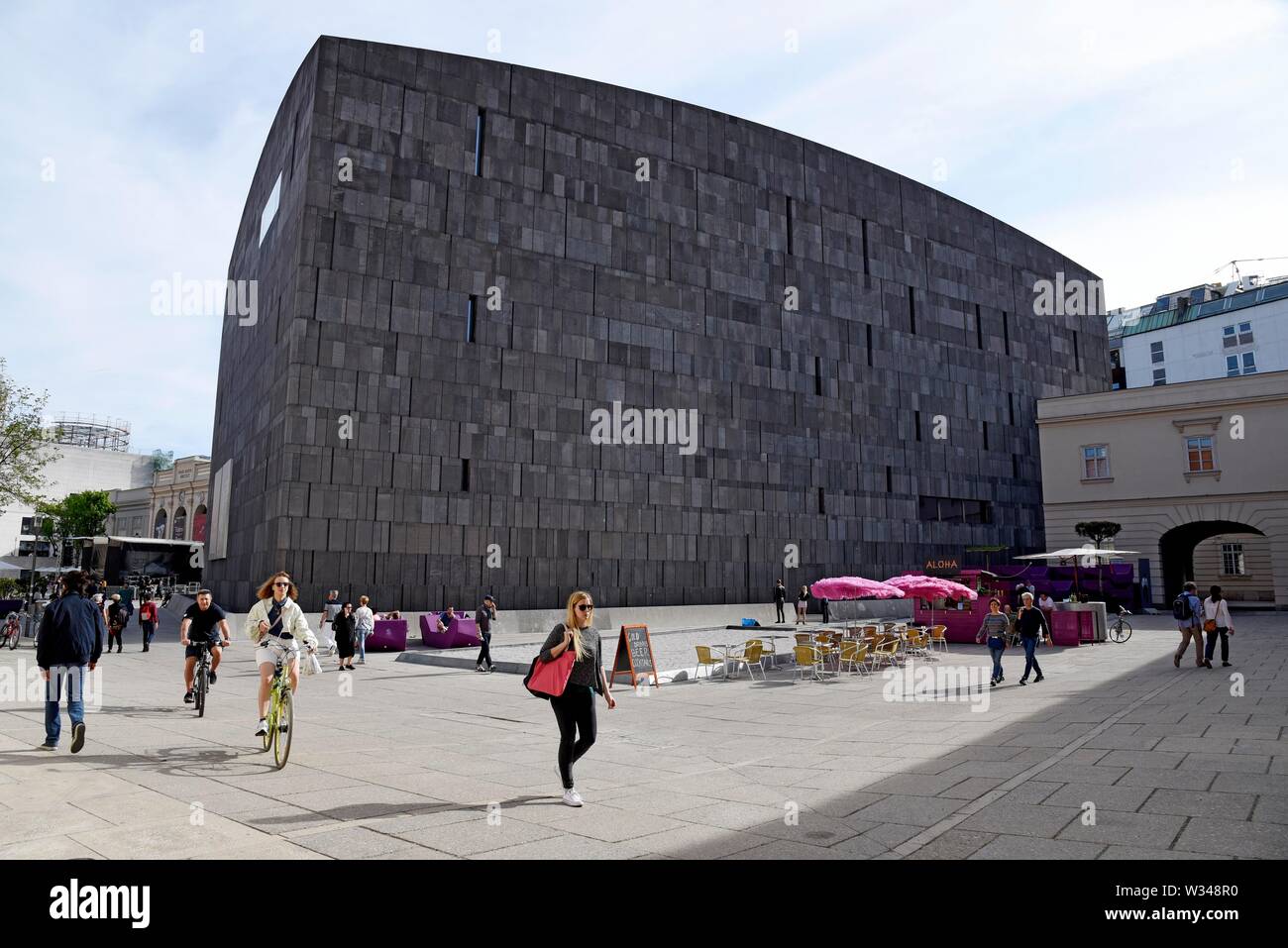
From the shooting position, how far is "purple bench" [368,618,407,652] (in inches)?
997

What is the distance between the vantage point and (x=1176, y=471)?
39.3m

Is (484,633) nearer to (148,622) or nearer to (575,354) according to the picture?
(148,622)

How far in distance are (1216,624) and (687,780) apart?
14.1 metres

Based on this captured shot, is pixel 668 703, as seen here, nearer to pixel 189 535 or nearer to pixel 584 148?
pixel 584 148

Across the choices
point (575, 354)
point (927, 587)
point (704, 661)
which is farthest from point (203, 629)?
point (575, 354)

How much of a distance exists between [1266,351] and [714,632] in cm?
5286

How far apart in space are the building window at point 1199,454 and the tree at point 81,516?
92.0 m

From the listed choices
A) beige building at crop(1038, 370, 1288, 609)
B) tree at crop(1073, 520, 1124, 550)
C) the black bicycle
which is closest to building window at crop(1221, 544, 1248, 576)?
beige building at crop(1038, 370, 1288, 609)

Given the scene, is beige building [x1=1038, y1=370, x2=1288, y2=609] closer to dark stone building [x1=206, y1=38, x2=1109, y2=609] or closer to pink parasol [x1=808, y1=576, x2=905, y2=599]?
dark stone building [x1=206, y1=38, x2=1109, y2=609]

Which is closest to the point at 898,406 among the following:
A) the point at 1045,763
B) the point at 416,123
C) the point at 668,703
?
the point at 416,123

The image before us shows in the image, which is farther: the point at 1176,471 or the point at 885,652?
the point at 1176,471

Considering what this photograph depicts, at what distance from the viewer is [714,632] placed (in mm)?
33531

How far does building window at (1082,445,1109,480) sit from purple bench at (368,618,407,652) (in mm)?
34564

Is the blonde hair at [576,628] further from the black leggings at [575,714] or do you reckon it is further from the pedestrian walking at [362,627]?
the pedestrian walking at [362,627]
